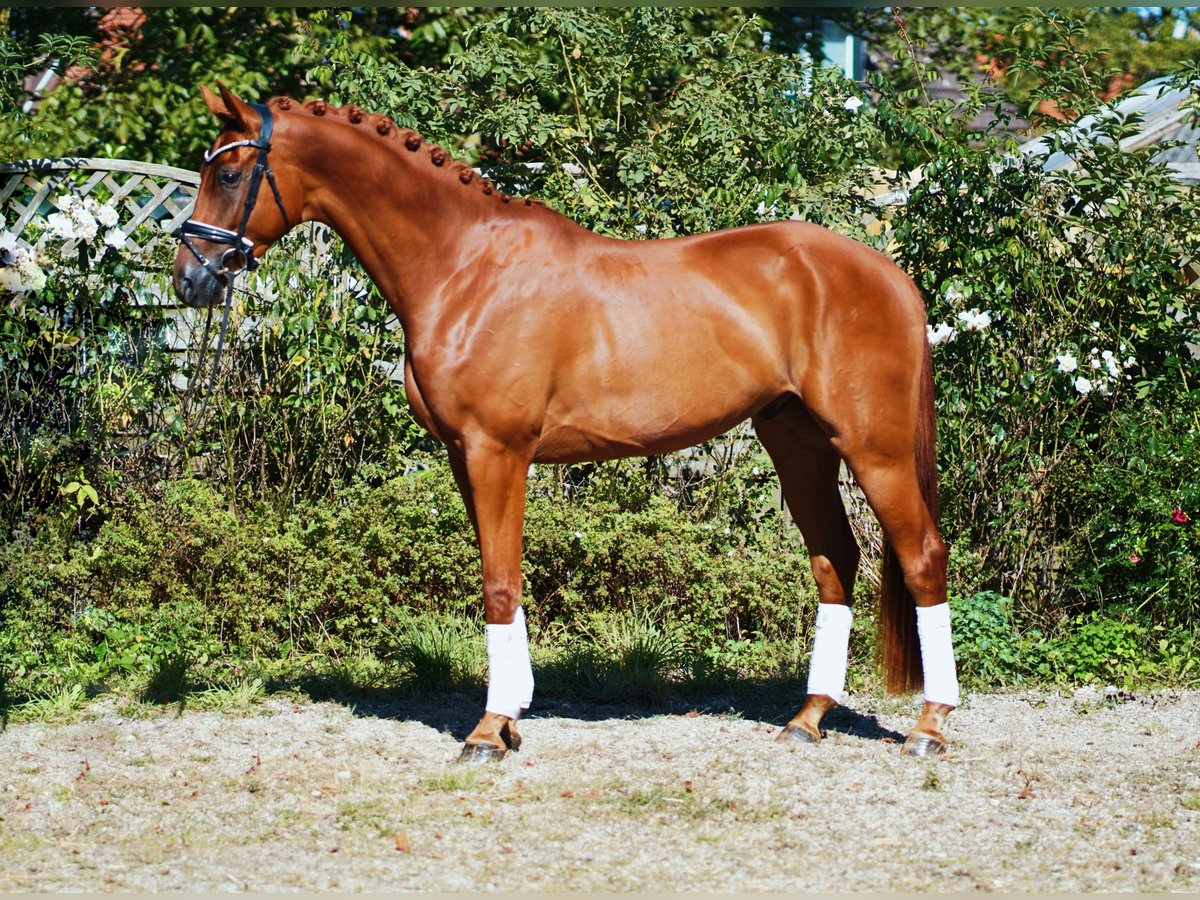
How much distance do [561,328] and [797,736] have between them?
1780mm

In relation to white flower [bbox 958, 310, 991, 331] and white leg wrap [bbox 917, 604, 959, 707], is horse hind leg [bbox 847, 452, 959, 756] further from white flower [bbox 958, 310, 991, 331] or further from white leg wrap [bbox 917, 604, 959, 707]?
white flower [bbox 958, 310, 991, 331]

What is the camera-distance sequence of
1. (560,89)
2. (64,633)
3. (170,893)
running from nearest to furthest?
(170,893)
(64,633)
(560,89)

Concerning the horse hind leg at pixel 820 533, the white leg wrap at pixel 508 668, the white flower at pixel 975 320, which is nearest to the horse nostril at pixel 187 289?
the white leg wrap at pixel 508 668

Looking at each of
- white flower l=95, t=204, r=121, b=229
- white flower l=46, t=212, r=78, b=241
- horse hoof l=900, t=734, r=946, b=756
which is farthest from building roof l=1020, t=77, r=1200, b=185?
white flower l=46, t=212, r=78, b=241

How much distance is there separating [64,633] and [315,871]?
10.6 ft

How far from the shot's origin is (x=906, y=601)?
17.0 ft

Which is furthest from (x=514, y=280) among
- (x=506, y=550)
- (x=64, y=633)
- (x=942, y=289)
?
(x=64, y=633)

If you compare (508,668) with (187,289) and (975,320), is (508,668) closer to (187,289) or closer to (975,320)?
(187,289)

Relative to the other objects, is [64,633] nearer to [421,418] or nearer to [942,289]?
[421,418]

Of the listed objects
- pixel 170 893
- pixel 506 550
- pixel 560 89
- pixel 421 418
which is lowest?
pixel 170 893

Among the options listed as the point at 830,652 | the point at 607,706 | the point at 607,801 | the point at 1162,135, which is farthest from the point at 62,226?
the point at 1162,135

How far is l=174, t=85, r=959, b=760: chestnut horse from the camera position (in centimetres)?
474

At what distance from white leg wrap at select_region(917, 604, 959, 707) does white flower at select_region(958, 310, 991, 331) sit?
5.95ft

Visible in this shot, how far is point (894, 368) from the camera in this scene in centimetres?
492
